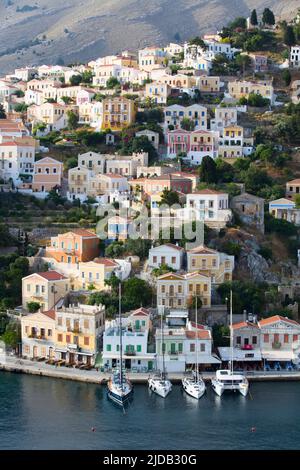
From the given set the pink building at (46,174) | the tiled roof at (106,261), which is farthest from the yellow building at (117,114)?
the tiled roof at (106,261)

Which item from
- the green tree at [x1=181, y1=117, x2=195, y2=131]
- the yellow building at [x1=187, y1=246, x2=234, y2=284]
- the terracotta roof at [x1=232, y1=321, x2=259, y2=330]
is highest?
the green tree at [x1=181, y1=117, x2=195, y2=131]

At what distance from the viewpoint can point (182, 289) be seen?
33312 mm

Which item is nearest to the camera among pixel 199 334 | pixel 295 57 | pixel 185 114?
pixel 199 334

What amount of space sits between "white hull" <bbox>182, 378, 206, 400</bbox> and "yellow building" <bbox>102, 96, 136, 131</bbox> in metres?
22.4

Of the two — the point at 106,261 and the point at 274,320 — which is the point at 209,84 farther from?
the point at 274,320

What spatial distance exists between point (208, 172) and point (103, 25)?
7427cm

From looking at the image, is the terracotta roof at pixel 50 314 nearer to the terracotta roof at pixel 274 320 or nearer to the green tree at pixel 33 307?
the green tree at pixel 33 307

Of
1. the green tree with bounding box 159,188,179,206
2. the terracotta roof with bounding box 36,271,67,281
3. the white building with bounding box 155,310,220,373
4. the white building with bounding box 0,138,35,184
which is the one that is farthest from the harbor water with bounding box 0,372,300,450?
the white building with bounding box 0,138,35,184

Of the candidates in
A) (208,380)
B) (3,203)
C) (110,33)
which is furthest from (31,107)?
(110,33)

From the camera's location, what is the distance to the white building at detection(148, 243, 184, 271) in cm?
3478

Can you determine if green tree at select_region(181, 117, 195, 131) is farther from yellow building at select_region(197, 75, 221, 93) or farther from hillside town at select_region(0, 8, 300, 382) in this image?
yellow building at select_region(197, 75, 221, 93)

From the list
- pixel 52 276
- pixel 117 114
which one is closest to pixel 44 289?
pixel 52 276

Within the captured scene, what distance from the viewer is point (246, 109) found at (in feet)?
165
